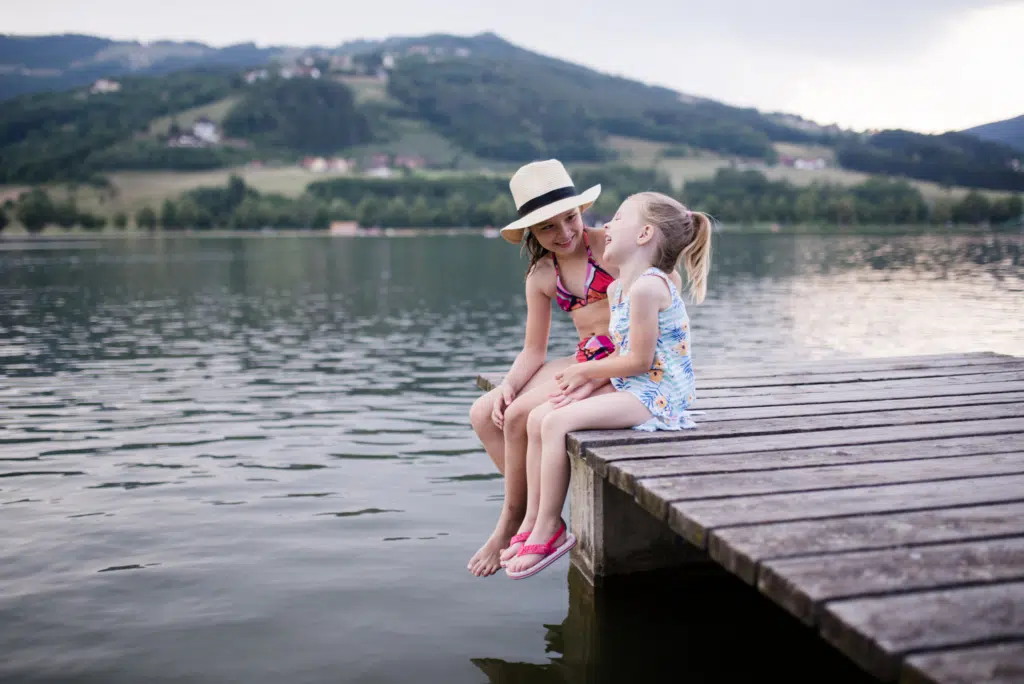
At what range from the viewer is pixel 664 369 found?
4355mm

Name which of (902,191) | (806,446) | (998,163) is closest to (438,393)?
(806,446)

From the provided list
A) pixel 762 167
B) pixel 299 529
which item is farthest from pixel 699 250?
pixel 762 167

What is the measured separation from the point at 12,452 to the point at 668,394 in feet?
21.7

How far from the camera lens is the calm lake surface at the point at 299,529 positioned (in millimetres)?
4242

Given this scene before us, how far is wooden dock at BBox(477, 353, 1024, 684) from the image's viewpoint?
7.59 ft

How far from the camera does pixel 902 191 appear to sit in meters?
134

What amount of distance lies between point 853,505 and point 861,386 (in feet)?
8.50

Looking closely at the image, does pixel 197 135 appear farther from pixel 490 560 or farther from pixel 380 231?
pixel 490 560

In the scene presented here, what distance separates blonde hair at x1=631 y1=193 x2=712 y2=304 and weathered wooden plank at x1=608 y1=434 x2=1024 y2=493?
92 cm

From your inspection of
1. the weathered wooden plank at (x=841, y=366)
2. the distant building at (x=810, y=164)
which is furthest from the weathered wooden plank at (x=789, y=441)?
the distant building at (x=810, y=164)

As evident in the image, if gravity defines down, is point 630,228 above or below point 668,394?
above

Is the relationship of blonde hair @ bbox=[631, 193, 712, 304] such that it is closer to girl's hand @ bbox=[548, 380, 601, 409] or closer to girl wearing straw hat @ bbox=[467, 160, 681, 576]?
girl wearing straw hat @ bbox=[467, 160, 681, 576]

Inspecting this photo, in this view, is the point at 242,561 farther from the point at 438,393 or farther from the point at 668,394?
the point at 438,393

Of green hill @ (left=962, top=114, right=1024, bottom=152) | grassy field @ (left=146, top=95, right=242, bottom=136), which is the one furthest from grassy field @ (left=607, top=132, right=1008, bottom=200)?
green hill @ (left=962, top=114, right=1024, bottom=152)
